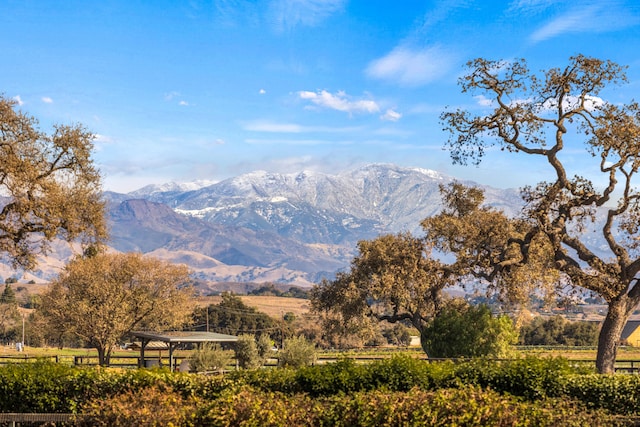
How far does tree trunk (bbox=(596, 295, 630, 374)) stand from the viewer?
30734 mm

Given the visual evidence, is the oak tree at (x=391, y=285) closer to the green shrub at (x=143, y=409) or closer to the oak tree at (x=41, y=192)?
the oak tree at (x=41, y=192)

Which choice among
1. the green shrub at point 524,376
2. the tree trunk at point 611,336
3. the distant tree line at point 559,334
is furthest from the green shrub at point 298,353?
the distant tree line at point 559,334

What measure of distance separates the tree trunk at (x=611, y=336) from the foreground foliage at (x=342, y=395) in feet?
54.9

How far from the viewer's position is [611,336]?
30.8 meters

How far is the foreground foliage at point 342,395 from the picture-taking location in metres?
12.4

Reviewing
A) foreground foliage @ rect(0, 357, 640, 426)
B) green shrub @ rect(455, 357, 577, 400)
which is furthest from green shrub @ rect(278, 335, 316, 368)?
green shrub @ rect(455, 357, 577, 400)

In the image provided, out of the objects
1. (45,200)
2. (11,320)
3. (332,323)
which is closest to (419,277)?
(332,323)

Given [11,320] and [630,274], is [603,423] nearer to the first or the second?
[630,274]

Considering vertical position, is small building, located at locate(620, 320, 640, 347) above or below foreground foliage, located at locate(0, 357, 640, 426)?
below

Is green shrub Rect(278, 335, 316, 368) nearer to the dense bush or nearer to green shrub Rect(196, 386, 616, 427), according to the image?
the dense bush

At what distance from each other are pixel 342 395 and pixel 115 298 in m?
54.7

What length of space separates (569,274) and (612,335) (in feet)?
11.8

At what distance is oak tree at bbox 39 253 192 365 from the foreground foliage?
49122 millimetres

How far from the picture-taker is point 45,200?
98.5ft
